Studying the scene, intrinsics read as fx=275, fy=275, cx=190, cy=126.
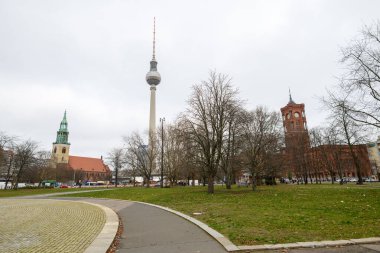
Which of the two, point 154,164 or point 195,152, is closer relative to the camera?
point 195,152

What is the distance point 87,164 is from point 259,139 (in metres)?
115

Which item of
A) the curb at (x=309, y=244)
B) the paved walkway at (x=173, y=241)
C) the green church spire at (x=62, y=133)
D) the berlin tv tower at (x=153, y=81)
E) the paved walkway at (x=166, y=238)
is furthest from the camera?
the green church spire at (x=62, y=133)

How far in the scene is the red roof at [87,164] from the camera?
418 feet

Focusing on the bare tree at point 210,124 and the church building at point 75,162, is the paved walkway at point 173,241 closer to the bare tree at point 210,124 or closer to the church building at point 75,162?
the bare tree at point 210,124

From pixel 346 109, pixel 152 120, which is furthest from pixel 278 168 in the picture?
pixel 152 120

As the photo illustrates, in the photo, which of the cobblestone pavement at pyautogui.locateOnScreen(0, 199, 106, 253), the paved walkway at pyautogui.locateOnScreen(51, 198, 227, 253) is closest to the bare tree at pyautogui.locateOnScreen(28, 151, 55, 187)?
the cobblestone pavement at pyautogui.locateOnScreen(0, 199, 106, 253)

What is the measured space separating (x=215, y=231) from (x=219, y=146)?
67.2 feet

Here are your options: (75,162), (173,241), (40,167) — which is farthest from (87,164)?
(173,241)

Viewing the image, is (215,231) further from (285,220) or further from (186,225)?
(285,220)

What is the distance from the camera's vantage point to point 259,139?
119 ft

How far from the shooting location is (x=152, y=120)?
4528 inches

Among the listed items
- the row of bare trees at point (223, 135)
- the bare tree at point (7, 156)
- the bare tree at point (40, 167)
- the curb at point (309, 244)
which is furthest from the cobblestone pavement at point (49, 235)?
the bare tree at point (40, 167)

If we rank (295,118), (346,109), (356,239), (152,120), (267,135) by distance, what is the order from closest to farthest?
1. (356,239)
2. (346,109)
3. (267,135)
4. (295,118)
5. (152,120)

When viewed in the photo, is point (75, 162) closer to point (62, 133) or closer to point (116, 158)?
point (62, 133)
